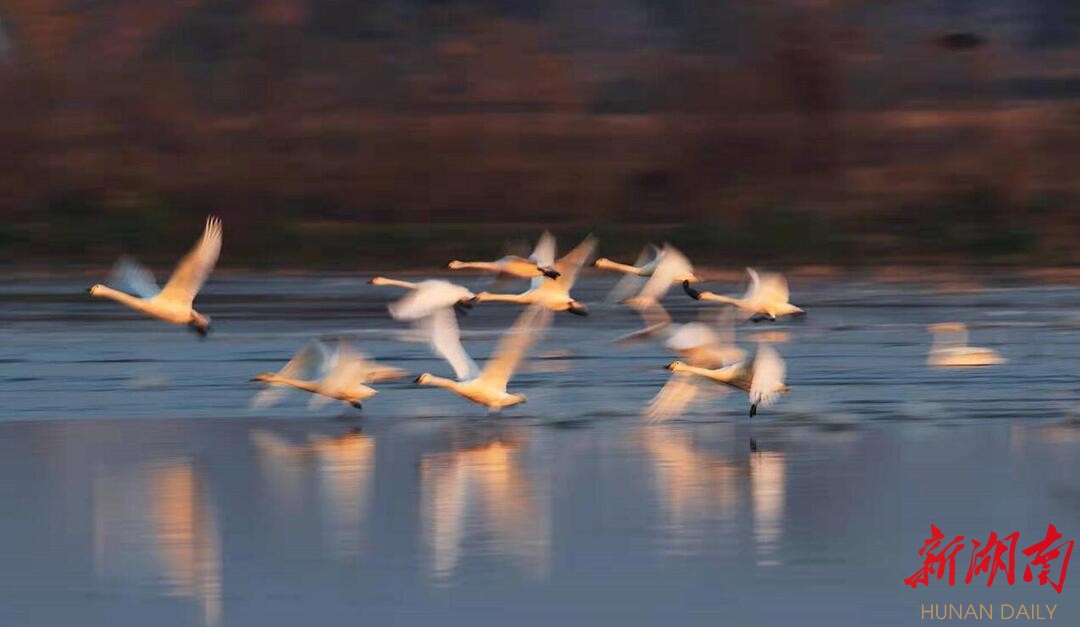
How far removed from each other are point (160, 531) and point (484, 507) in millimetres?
1300

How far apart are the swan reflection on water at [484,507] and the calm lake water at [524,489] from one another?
0.02 m

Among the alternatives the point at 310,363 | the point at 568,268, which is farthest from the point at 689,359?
the point at 568,268

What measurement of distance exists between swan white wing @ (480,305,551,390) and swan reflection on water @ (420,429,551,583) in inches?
24.3

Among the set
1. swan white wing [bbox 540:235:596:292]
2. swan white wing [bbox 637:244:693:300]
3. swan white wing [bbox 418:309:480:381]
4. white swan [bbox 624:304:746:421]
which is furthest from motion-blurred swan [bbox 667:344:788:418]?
swan white wing [bbox 637:244:693:300]

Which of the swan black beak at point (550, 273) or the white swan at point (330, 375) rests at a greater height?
the swan black beak at point (550, 273)

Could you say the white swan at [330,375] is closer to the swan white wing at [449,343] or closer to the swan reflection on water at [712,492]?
the swan white wing at [449,343]

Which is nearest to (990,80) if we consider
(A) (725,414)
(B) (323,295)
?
(B) (323,295)

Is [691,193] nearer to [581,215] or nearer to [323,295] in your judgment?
[581,215]

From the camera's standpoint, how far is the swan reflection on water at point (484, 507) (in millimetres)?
8469

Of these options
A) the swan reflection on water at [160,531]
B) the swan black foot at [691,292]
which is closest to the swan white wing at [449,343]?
the swan reflection on water at [160,531]

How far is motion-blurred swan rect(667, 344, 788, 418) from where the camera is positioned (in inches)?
442

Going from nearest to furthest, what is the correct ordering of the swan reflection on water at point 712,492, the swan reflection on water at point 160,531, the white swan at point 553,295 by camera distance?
the swan reflection on water at point 160,531, the swan reflection on water at point 712,492, the white swan at point 553,295

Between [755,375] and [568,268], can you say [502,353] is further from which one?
[755,375]

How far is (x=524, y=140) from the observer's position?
28125 millimetres
